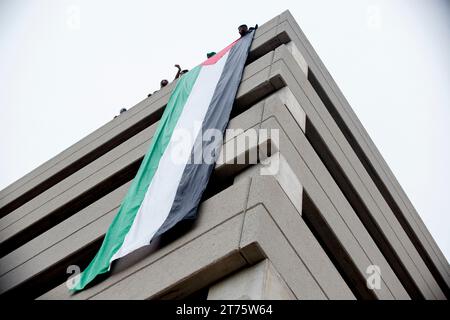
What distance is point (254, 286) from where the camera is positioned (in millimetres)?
7820

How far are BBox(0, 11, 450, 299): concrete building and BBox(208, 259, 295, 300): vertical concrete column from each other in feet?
0.07

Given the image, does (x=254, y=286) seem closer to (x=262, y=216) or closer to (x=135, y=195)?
(x=262, y=216)

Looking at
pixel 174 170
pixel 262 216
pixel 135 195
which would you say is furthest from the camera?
pixel 135 195

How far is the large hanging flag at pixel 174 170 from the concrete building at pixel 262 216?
220 mm

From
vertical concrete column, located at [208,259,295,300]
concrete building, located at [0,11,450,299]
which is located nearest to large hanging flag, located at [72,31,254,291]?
concrete building, located at [0,11,450,299]

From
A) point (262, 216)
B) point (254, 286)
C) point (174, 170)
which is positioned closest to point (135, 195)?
point (174, 170)

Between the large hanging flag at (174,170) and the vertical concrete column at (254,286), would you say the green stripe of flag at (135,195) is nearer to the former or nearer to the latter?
the large hanging flag at (174,170)

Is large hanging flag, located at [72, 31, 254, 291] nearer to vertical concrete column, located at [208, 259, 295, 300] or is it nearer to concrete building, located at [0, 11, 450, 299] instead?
concrete building, located at [0, 11, 450, 299]

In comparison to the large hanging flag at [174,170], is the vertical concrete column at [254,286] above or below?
below

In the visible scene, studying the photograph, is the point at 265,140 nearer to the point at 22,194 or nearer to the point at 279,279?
the point at 279,279

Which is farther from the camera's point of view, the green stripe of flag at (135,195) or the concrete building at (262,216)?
the green stripe of flag at (135,195)

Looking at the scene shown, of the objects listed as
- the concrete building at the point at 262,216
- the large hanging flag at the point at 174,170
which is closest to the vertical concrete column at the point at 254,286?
the concrete building at the point at 262,216

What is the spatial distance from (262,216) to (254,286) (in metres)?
1.18

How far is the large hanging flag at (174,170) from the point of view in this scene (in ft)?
32.9
